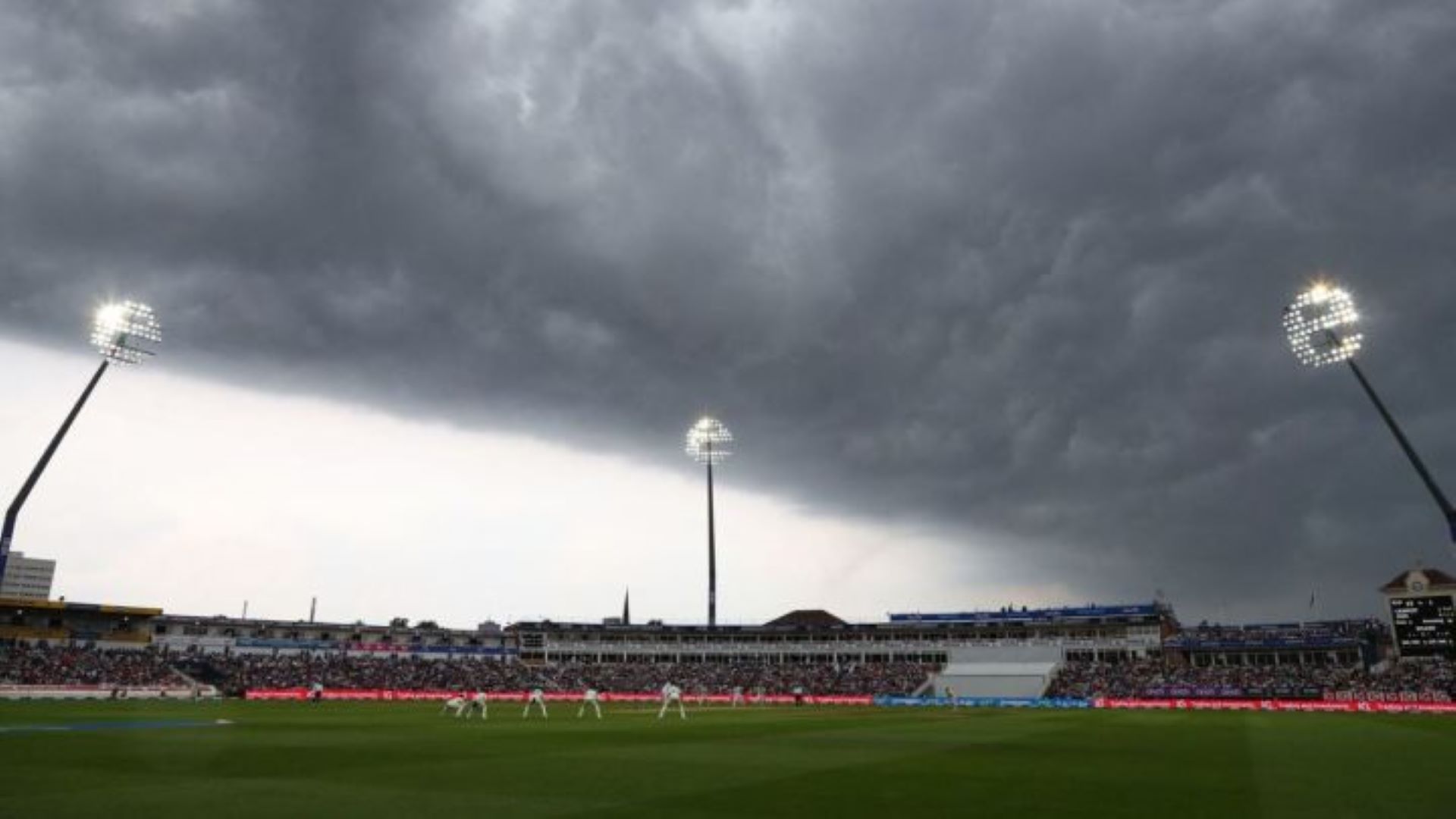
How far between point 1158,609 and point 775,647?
5423 centimetres

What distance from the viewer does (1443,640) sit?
100m

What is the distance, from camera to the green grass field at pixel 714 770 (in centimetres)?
1488

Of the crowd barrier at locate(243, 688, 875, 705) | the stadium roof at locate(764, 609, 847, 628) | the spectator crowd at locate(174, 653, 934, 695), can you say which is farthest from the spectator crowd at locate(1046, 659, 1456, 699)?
the stadium roof at locate(764, 609, 847, 628)

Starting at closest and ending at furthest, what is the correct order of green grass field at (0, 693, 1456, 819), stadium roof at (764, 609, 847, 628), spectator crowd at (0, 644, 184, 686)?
green grass field at (0, 693, 1456, 819), spectator crowd at (0, 644, 184, 686), stadium roof at (764, 609, 847, 628)

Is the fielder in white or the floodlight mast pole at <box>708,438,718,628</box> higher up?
the floodlight mast pole at <box>708,438,718,628</box>

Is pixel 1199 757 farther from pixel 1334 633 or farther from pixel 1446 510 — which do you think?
pixel 1334 633

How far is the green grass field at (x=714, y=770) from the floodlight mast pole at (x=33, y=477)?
33.9 metres

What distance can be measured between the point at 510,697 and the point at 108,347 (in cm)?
5177

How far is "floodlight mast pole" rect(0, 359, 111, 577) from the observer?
66.2 metres

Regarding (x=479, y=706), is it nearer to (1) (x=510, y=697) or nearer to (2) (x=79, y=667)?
(1) (x=510, y=697)

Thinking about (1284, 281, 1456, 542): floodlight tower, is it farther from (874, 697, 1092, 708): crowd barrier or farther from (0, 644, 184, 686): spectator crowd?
(0, 644, 184, 686): spectator crowd

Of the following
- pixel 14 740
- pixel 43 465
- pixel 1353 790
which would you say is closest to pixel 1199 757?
pixel 1353 790

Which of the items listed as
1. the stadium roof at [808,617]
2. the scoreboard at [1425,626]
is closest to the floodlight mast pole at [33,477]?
the stadium roof at [808,617]

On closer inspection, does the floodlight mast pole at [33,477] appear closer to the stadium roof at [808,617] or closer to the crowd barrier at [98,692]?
the crowd barrier at [98,692]
